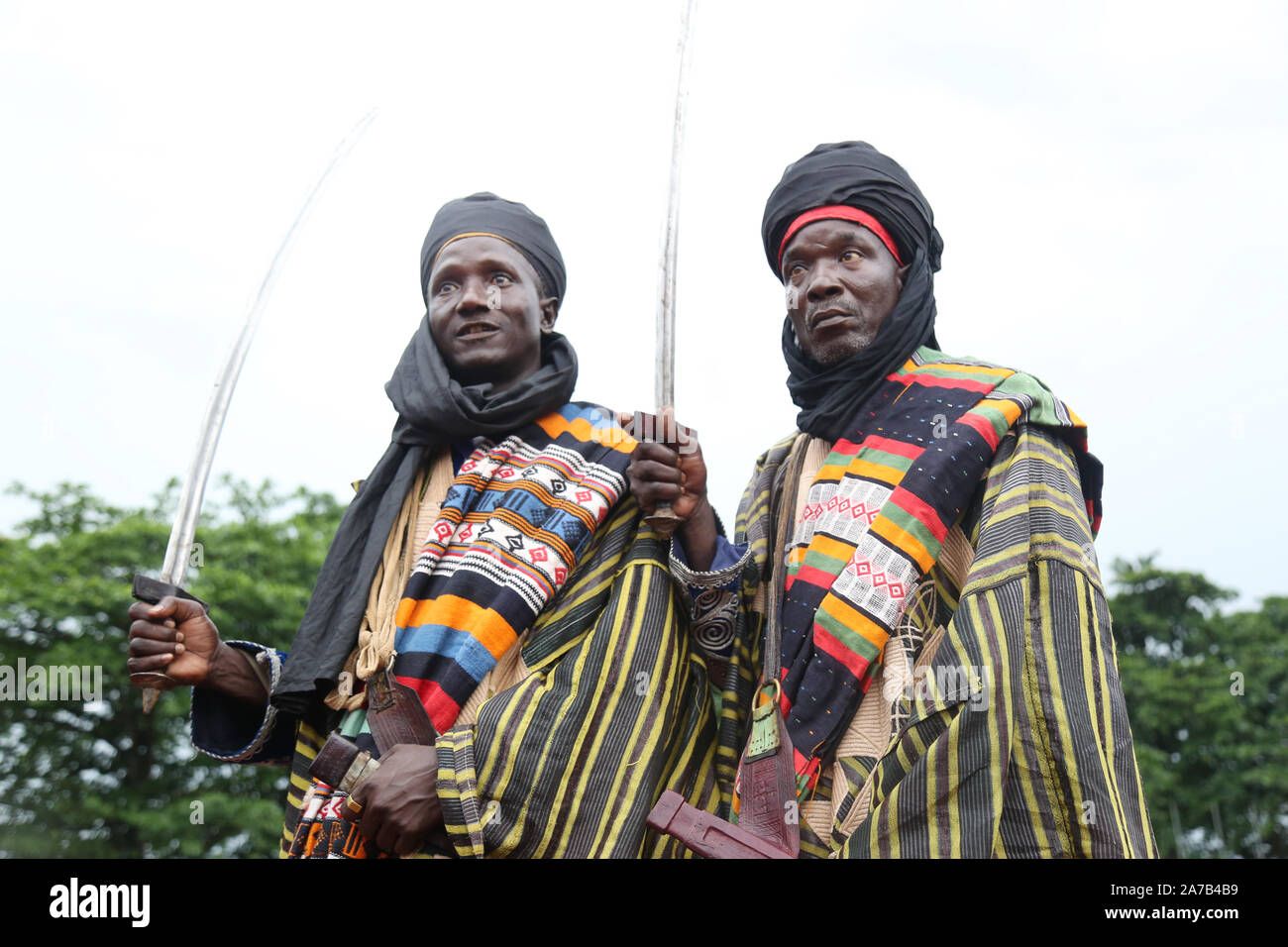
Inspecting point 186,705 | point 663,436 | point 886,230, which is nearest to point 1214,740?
point 186,705

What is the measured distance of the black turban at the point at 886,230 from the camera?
3846 mm

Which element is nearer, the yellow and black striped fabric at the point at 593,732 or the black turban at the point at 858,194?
the yellow and black striped fabric at the point at 593,732

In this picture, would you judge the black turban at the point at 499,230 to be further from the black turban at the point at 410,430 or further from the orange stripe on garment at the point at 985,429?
the orange stripe on garment at the point at 985,429

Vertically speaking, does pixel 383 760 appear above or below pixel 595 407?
below

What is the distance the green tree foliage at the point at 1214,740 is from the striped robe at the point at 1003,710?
15.6 metres

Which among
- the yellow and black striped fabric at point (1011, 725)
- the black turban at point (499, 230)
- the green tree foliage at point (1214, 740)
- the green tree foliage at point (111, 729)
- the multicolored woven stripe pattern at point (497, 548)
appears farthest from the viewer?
the green tree foliage at point (1214, 740)

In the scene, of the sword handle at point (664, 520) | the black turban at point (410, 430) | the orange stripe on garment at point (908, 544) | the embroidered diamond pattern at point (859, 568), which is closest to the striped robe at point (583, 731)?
the sword handle at point (664, 520)

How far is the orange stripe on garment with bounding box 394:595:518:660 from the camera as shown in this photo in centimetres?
343

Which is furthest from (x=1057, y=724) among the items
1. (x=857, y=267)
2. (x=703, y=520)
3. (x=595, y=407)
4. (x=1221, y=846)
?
(x=1221, y=846)

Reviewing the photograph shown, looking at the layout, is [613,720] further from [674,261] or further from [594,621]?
[674,261]

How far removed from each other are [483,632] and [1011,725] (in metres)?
1.48
